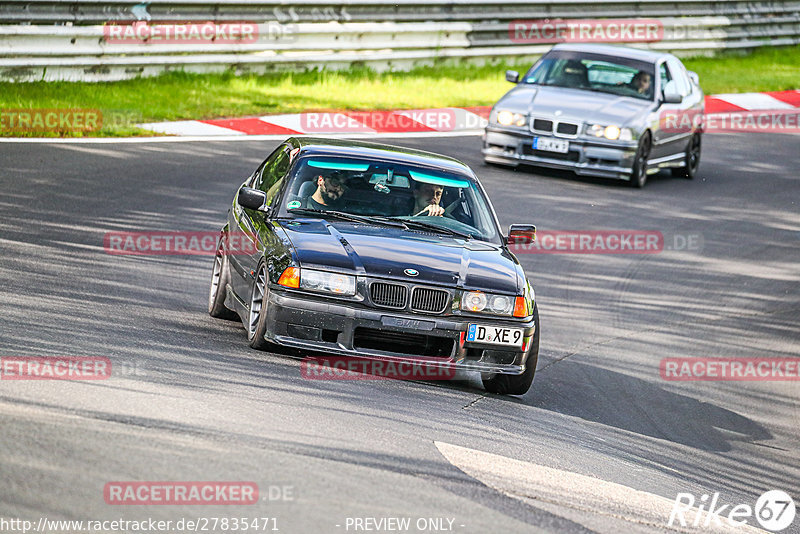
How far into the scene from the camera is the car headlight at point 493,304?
27.0 ft

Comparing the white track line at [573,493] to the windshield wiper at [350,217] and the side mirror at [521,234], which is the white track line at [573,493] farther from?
the side mirror at [521,234]

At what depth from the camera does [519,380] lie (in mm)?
8609

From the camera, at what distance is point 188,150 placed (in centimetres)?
1596

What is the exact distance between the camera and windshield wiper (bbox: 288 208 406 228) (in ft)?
29.7

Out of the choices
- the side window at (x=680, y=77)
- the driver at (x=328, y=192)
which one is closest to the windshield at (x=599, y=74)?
the side window at (x=680, y=77)

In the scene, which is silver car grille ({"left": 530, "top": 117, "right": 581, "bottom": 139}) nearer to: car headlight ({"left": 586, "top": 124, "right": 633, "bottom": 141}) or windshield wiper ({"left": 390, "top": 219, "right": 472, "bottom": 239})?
car headlight ({"left": 586, "top": 124, "right": 633, "bottom": 141})

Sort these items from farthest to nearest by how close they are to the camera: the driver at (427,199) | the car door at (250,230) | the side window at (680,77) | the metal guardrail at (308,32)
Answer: the side window at (680,77) → the metal guardrail at (308,32) → the driver at (427,199) → the car door at (250,230)

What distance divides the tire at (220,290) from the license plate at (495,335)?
6.82 ft

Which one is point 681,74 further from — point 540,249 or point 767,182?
point 540,249

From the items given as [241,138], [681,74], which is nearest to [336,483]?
[241,138]

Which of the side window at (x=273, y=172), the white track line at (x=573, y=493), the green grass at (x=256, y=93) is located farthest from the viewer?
the green grass at (x=256, y=93)

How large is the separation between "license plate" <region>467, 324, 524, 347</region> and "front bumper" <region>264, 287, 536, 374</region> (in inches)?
1.3

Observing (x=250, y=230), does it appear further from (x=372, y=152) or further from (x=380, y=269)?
(x=380, y=269)

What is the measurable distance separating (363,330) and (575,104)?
9.77m
